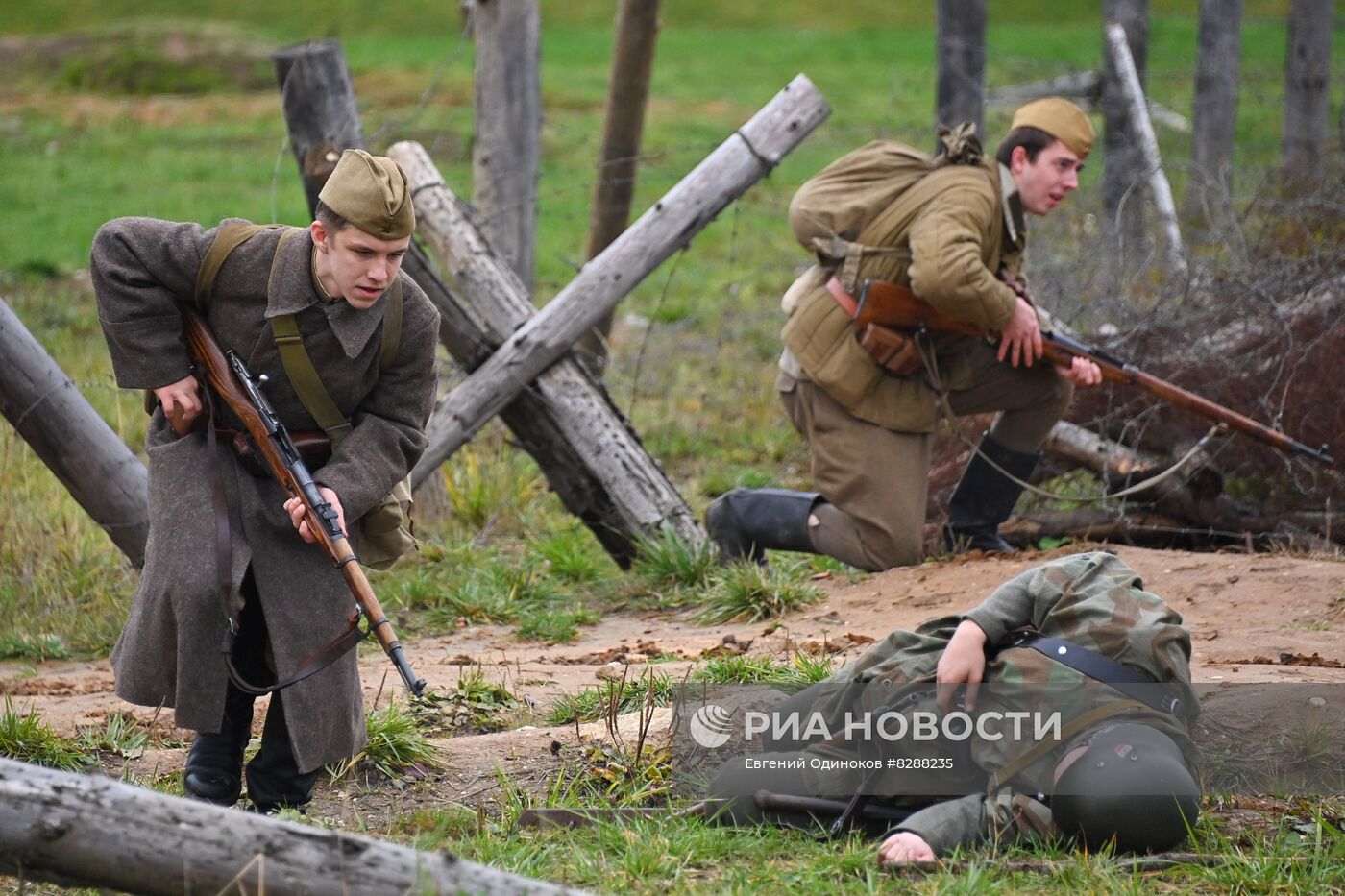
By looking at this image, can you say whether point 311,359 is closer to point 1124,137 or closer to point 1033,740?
point 1033,740

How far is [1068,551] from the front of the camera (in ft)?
20.8

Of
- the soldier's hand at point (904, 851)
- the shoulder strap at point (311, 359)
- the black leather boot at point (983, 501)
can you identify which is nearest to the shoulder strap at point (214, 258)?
the shoulder strap at point (311, 359)

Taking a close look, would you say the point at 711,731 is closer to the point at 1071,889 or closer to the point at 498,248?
the point at 1071,889

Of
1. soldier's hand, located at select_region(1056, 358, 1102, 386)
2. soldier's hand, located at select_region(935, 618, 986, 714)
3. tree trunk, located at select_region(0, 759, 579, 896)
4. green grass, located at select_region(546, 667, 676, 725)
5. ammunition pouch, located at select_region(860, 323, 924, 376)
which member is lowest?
green grass, located at select_region(546, 667, 676, 725)

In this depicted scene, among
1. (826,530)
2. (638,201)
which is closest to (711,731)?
(826,530)

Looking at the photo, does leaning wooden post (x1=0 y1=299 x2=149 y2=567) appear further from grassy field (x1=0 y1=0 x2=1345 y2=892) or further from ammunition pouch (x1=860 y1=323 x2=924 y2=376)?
ammunition pouch (x1=860 y1=323 x2=924 y2=376)

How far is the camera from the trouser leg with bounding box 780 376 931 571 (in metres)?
6.02

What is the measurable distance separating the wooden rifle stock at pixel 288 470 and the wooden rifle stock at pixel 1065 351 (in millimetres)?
2762

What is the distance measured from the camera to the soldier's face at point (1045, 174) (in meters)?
5.65

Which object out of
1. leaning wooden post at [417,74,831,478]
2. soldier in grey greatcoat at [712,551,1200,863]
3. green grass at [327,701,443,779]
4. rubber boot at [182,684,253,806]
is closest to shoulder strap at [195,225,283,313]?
rubber boot at [182,684,253,806]

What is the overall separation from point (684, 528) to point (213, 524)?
2.98 metres

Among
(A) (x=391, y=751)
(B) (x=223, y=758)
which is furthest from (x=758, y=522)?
(B) (x=223, y=758)

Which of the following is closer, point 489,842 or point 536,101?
point 489,842

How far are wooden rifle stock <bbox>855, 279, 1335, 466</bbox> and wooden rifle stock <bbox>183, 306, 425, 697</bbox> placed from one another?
2.76 m
